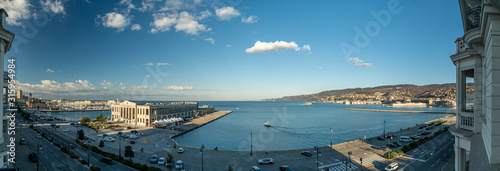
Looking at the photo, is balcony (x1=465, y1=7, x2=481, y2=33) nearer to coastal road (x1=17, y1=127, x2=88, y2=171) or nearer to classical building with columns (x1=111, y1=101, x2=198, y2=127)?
coastal road (x1=17, y1=127, x2=88, y2=171)

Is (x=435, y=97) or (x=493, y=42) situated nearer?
(x=493, y=42)

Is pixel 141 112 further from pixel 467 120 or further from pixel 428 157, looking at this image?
Answer: pixel 467 120

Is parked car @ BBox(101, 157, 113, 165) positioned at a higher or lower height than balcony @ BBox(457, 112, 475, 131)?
lower

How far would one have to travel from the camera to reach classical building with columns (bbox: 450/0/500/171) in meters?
3.52

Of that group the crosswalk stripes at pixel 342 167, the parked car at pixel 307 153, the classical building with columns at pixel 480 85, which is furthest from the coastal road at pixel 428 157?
the classical building with columns at pixel 480 85

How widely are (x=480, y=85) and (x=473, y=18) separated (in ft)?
5.45

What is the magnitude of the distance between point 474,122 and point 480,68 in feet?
4.44

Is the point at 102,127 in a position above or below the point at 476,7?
below

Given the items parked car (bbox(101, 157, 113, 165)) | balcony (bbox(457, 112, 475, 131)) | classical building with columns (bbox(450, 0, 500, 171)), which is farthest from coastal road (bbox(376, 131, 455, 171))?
parked car (bbox(101, 157, 113, 165))

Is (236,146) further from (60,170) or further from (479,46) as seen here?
(479,46)

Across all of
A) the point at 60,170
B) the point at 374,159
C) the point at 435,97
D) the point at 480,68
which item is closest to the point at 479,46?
the point at 480,68

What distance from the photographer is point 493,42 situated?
3498 millimetres

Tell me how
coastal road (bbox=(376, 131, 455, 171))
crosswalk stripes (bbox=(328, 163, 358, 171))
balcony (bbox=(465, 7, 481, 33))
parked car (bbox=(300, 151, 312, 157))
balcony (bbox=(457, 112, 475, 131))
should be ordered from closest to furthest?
balcony (bbox=(465, 7, 481, 33))
balcony (bbox=(457, 112, 475, 131))
crosswalk stripes (bbox=(328, 163, 358, 171))
coastal road (bbox=(376, 131, 455, 171))
parked car (bbox=(300, 151, 312, 157))

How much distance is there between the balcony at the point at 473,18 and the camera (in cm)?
Answer: 557
